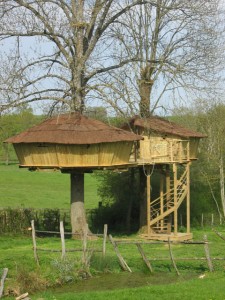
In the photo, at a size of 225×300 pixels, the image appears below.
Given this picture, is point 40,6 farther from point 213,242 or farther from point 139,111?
point 213,242

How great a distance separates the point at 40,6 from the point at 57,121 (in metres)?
5.01

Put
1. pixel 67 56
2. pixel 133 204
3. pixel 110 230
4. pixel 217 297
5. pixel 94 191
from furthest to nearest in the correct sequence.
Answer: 1. pixel 94 191
2. pixel 133 204
3. pixel 110 230
4. pixel 67 56
5. pixel 217 297

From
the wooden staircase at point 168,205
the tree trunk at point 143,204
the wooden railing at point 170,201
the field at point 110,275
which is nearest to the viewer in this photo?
the field at point 110,275

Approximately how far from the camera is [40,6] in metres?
26.6

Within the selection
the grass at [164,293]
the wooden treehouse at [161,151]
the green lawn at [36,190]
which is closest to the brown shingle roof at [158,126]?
the wooden treehouse at [161,151]

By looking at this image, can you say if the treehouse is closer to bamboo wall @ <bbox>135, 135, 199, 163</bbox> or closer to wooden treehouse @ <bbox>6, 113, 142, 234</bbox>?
wooden treehouse @ <bbox>6, 113, 142, 234</bbox>

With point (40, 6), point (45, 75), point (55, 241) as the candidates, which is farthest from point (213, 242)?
point (40, 6)

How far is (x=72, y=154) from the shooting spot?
24.8m

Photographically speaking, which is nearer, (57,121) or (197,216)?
(57,121)

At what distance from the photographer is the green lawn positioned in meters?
45.1

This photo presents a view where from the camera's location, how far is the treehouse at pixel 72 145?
2464cm

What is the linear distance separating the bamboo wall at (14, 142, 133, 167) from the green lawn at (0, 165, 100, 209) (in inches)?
566

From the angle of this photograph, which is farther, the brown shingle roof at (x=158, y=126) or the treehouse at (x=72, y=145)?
the brown shingle roof at (x=158, y=126)

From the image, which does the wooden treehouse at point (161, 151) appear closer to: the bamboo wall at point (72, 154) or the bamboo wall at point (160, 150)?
the bamboo wall at point (160, 150)
